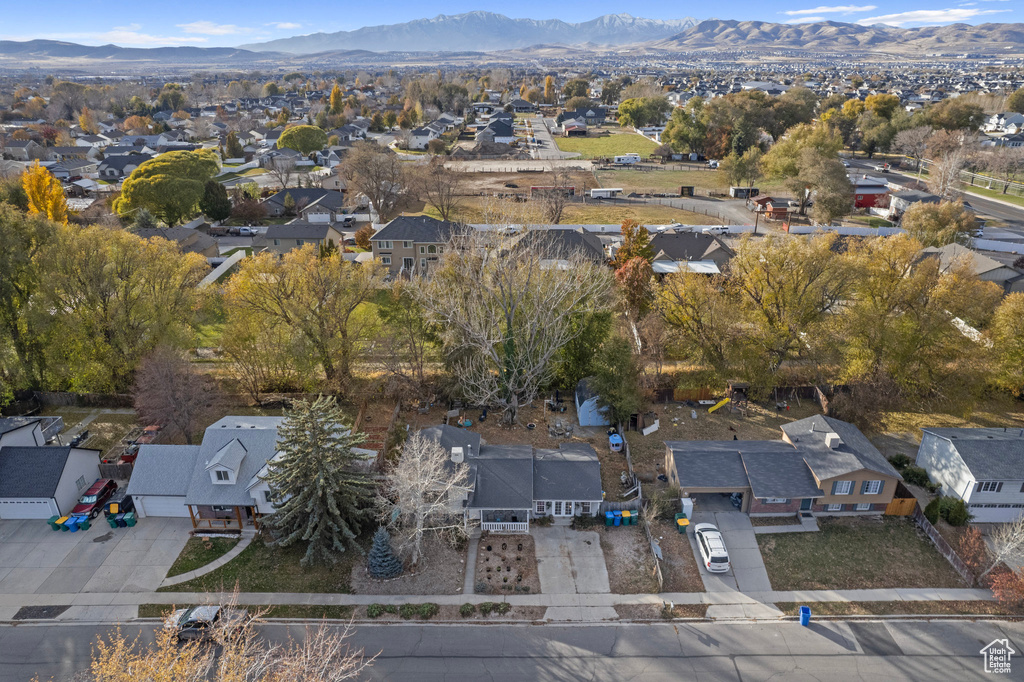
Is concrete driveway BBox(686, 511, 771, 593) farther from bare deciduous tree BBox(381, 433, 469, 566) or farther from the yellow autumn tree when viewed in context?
the yellow autumn tree

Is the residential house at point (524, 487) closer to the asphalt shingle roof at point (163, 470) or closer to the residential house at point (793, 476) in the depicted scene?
the residential house at point (793, 476)

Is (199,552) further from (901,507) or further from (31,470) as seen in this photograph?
(901,507)

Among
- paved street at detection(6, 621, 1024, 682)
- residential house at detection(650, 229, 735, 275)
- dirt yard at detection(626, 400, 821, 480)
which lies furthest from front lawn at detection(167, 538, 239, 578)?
residential house at detection(650, 229, 735, 275)

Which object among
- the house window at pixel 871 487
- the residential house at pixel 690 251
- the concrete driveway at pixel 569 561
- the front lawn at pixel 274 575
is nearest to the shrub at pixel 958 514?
the house window at pixel 871 487

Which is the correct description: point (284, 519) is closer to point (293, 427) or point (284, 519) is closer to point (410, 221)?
point (293, 427)

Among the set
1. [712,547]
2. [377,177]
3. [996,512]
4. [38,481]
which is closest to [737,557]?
[712,547]

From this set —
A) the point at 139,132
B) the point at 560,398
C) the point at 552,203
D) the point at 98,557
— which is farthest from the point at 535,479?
the point at 139,132
